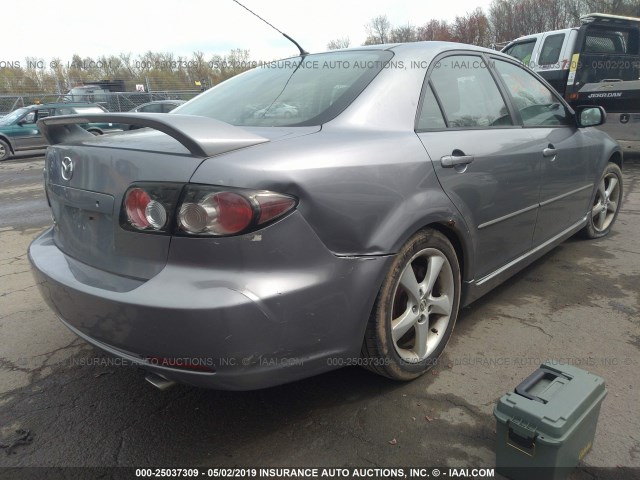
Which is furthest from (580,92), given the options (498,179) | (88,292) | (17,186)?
(17,186)

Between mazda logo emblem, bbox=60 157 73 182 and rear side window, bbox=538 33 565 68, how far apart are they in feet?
30.6

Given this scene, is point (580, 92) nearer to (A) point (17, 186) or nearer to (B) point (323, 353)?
(B) point (323, 353)

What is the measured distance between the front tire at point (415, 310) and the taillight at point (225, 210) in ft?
2.03

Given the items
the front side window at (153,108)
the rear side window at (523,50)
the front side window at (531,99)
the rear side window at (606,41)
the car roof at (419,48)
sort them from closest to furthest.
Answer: the car roof at (419,48), the front side window at (531,99), the rear side window at (606,41), the rear side window at (523,50), the front side window at (153,108)

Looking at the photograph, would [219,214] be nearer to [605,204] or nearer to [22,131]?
[605,204]

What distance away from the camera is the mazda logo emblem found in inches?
78.8

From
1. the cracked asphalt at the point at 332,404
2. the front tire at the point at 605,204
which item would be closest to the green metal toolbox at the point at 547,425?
the cracked asphalt at the point at 332,404

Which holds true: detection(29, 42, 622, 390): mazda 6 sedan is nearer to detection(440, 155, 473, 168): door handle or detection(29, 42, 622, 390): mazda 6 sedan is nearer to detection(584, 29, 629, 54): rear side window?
detection(440, 155, 473, 168): door handle

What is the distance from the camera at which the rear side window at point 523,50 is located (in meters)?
9.60

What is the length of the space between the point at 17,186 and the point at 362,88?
8675 millimetres

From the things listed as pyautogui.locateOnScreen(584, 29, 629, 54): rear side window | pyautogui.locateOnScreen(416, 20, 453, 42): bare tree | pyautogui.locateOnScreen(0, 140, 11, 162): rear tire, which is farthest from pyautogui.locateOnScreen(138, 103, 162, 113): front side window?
pyautogui.locateOnScreen(416, 20, 453, 42): bare tree

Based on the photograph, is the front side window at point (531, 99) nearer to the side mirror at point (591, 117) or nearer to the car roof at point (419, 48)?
the side mirror at point (591, 117)

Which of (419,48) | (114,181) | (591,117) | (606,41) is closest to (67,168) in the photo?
(114,181)

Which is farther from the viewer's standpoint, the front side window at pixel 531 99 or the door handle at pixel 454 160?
the front side window at pixel 531 99
